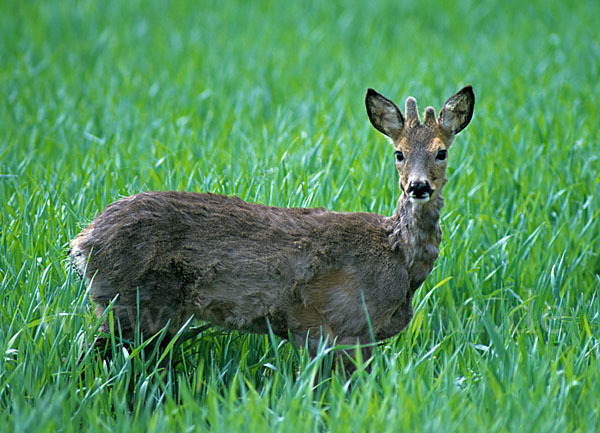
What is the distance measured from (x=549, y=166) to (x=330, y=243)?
284 cm

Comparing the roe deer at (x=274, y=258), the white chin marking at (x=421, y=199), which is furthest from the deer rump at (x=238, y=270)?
the white chin marking at (x=421, y=199)

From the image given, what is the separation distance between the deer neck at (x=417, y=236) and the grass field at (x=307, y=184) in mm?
296

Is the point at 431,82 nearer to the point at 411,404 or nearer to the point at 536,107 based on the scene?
the point at 536,107

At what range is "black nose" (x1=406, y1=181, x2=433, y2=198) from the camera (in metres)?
3.41

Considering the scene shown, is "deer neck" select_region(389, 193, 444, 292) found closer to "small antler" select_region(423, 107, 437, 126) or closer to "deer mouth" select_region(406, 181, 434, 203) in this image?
"deer mouth" select_region(406, 181, 434, 203)

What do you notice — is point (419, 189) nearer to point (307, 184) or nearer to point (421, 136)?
point (421, 136)

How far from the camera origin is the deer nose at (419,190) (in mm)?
3414

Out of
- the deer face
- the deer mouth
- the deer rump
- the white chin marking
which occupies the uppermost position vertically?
the deer face

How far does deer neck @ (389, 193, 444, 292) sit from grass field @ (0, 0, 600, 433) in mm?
296

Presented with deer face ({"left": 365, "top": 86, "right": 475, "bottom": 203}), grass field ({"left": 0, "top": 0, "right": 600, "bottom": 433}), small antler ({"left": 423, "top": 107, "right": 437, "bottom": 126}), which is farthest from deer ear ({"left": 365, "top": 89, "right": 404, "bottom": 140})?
grass field ({"left": 0, "top": 0, "right": 600, "bottom": 433})

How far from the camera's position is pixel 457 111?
3.73 meters

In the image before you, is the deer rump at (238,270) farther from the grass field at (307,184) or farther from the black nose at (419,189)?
the black nose at (419,189)

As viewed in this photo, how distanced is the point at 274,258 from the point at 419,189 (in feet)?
2.41

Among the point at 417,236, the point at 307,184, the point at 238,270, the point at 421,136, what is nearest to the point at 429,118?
the point at 421,136
